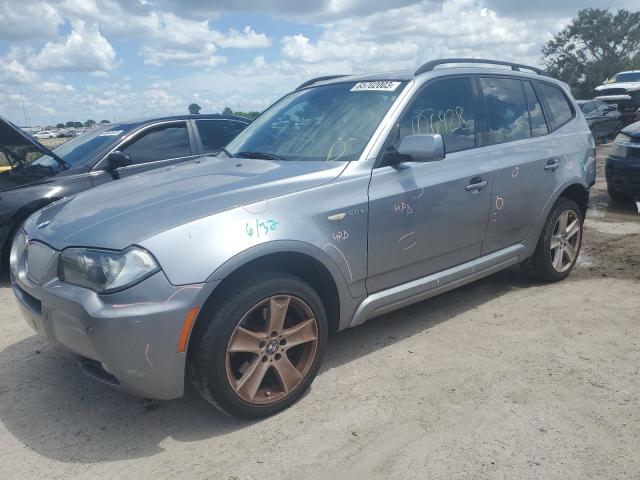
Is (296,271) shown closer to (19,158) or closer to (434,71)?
(434,71)

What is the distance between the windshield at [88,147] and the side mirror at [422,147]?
3.99m

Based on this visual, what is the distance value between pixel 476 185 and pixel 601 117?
1405cm

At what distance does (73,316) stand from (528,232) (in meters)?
3.49

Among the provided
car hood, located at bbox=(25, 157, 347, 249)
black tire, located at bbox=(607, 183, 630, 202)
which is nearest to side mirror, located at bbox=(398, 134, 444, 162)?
car hood, located at bbox=(25, 157, 347, 249)

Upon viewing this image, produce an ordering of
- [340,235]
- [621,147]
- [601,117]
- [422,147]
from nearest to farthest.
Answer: [340,235], [422,147], [621,147], [601,117]

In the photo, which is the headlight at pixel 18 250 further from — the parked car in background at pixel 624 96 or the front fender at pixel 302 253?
the parked car in background at pixel 624 96

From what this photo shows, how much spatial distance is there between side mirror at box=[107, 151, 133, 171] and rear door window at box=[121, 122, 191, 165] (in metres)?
0.30

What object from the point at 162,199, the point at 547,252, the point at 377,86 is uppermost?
the point at 377,86

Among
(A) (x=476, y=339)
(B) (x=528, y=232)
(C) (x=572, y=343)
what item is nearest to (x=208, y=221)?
(A) (x=476, y=339)

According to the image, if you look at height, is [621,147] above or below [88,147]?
below

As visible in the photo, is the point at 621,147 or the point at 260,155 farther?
the point at 621,147

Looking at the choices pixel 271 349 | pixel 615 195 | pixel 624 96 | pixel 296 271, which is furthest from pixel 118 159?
pixel 624 96

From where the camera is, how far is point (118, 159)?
5773 millimetres

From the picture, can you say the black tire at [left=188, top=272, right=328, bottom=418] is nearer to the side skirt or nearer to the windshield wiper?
the side skirt
